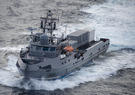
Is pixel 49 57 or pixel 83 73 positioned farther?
pixel 83 73

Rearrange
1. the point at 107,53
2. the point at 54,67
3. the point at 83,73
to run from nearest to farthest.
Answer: the point at 54,67 → the point at 83,73 → the point at 107,53

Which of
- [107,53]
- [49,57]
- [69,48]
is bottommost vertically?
[107,53]

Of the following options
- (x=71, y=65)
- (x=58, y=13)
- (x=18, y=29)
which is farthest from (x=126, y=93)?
(x=58, y=13)

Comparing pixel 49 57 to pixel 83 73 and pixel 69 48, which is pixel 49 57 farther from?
pixel 83 73

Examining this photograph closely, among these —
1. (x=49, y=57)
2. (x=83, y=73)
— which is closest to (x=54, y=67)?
(x=49, y=57)

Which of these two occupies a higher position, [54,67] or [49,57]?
[49,57]

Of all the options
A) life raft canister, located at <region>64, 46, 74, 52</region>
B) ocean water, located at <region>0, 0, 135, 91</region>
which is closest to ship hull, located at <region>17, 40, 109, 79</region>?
life raft canister, located at <region>64, 46, 74, 52</region>

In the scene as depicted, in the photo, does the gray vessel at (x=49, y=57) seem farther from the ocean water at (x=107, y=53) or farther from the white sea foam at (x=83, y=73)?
the ocean water at (x=107, y=53)

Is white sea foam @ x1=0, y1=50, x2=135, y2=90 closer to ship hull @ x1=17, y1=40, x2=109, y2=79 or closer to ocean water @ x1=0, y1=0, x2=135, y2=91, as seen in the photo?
ocean water @ x1=0, y1=0, x2=135, y2=91

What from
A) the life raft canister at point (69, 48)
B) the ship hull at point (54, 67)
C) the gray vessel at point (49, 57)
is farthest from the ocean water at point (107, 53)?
the life raft canister at point (69, 48)
